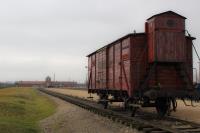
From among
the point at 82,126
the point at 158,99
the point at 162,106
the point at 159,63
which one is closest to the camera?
the point at 82,126

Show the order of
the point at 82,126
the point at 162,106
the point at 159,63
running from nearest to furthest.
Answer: the point at 82,126, the point at 159,63, the point at 162,106

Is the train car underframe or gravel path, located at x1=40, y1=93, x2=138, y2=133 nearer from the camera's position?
gravel path, located at x1=40, y1=93, x2=138, y2=133

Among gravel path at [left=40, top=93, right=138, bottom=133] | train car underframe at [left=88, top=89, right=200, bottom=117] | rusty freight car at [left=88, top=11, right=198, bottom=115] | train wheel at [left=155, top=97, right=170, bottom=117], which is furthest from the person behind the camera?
train wheel at [left=155, top=97, right=170, bottom=117]

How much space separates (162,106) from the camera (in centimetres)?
1989

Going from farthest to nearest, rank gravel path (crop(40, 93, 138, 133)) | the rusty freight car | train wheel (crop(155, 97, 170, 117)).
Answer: train wheel (crop(155, 97, 170, 117)), the rusty freight car, gravel path (crop(40, 93, 138, 133))

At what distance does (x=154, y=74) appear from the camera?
18.5m

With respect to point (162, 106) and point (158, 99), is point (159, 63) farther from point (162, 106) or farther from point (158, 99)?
point (162, 106)

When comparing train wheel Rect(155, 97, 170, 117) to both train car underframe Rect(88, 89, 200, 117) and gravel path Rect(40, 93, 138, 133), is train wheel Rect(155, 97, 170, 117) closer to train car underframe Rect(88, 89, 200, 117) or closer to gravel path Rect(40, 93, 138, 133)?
train car underframe Rect(88, 89, 200, 117)

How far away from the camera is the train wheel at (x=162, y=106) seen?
64.0 ft

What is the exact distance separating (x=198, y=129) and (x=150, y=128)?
1826 mm

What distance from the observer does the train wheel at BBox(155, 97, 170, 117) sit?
19.5m

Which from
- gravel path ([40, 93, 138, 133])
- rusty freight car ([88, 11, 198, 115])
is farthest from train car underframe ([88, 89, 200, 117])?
gravel path ([40, 93, 138, 133])

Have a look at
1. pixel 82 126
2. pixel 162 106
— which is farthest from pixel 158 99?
pixel 82 126

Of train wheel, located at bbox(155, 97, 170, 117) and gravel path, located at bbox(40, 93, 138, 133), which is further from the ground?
train wheel, located at bbox(155, 97, 170, 117)
